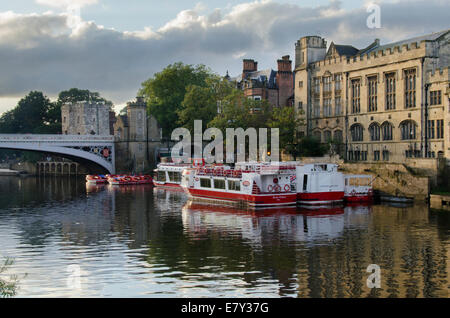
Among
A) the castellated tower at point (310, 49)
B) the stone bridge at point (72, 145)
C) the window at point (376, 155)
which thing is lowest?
the window at point (376, 155)

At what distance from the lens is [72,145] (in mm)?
92625

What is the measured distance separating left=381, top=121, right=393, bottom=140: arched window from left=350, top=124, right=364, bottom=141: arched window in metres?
3.50

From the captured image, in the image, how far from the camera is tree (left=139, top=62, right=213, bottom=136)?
97.5 metres

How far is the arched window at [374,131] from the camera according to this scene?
65.6 meters

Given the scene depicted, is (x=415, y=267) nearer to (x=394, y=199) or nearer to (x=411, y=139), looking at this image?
(x=394, y=199)

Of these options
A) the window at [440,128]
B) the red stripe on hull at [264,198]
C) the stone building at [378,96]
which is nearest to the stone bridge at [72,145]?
the stone building at [378,96]

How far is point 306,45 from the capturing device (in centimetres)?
7569

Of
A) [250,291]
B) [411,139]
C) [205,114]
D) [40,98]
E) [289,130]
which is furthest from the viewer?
[40,98]

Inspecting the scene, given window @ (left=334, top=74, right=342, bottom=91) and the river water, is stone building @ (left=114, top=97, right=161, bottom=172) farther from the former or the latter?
the river water

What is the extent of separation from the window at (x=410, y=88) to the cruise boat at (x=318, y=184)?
535 inches

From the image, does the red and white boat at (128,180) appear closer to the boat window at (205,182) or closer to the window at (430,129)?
the boat window at (205,182)
